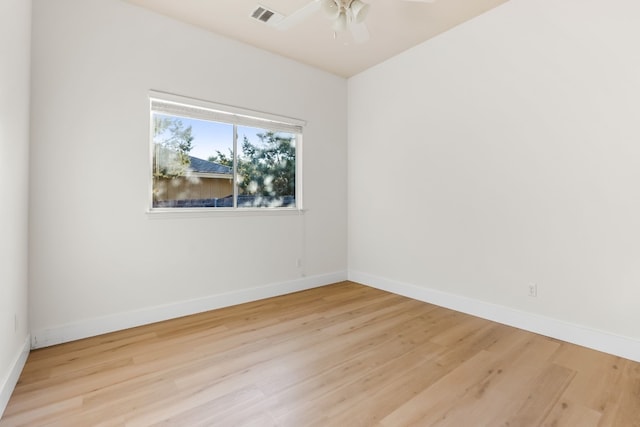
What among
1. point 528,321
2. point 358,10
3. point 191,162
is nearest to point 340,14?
point 358,10

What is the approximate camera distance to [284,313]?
3.19 metres

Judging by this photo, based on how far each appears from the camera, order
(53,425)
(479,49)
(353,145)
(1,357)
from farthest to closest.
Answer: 1. (353,145)
2. (479,49)
3. (1,357)
4. (53,425)

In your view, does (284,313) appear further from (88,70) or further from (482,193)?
(88,70)

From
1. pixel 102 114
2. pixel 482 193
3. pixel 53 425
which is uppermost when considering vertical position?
pixel 102 114

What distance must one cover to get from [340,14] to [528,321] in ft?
9.94

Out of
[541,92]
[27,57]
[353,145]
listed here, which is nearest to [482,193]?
[541,92]

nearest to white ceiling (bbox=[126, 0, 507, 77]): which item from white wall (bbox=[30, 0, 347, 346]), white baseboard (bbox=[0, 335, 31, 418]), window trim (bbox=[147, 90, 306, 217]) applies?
white wall (bbox=[30, 0, 347, 346])

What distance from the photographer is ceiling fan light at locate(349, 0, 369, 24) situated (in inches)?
89.0

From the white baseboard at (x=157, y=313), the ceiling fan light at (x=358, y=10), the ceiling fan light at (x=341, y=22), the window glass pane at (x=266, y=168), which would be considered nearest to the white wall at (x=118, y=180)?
the white baseboard at (x=157, y=313)

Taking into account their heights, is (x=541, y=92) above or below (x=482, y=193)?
above

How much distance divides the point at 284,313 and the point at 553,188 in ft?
8.85

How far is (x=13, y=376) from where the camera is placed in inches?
73.9

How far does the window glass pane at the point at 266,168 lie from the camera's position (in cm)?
364

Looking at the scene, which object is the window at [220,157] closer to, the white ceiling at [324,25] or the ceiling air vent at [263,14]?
the white ceiling at [324,25]
